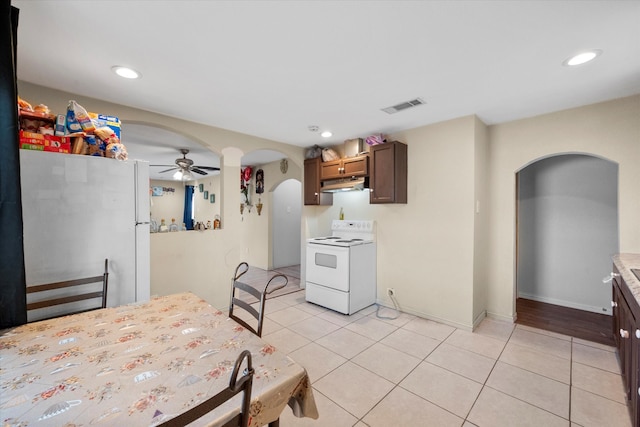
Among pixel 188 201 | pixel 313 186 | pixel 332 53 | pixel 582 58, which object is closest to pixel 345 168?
pixel 313 186

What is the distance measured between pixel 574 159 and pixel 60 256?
17.6 ft

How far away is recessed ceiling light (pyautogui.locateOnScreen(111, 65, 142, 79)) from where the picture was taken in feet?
6.58

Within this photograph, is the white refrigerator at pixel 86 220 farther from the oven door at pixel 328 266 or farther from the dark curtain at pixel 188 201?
the dark curtain at pixel 188 201

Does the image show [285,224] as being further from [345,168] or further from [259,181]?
[345,168]

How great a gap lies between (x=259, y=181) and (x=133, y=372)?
17.6ft

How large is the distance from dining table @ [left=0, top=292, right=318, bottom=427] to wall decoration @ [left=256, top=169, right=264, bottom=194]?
4781 millimetres

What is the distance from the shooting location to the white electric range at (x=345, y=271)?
3.43m

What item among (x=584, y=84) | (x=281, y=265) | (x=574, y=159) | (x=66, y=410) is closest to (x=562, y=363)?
(x=584, y=84)

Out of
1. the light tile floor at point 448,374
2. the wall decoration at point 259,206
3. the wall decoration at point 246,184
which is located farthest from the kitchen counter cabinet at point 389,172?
the wall decoration at point 246,184

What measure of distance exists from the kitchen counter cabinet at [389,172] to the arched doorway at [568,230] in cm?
160

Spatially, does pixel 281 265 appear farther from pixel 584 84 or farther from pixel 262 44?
pixel 584 84

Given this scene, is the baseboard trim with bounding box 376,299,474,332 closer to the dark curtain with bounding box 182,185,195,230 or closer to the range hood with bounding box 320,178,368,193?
the range hood with bounding box 320,178,368,193

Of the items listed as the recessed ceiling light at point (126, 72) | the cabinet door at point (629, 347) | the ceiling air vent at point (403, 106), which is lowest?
the cabinet door at point (629, 347)

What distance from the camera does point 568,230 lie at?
3584 millimetres
